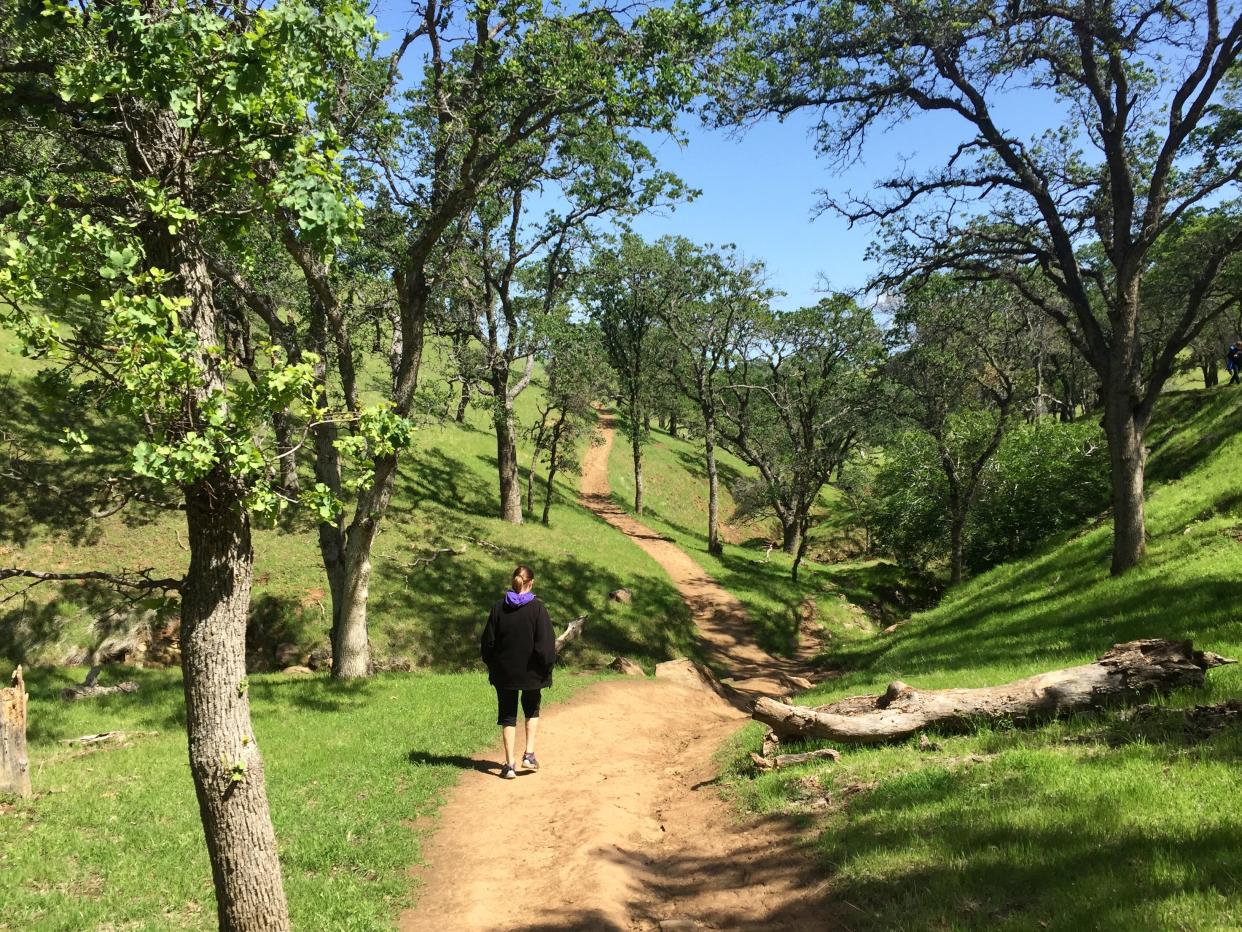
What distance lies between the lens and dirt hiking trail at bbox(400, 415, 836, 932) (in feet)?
20.6

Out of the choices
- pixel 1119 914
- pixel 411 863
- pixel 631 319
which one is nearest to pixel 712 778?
pixel 411 863

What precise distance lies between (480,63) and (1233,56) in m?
14.2

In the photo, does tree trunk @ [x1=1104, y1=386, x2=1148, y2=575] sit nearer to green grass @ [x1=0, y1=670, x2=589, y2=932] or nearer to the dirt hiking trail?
the dirt hiking trail

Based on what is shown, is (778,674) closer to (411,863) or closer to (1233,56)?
(411,863)

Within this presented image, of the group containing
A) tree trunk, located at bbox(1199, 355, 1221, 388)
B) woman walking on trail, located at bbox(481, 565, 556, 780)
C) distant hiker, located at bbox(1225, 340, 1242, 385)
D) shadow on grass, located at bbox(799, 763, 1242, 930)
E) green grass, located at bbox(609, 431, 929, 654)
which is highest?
tree trunk, located at bbox(1199, 355, 1221, 388)

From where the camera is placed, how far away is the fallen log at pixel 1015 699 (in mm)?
8109

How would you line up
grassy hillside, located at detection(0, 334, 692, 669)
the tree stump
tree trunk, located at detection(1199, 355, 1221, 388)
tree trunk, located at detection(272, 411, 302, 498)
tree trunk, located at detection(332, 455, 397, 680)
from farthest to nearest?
tree trunk, located at detection(1199, 355, 1221, 388) < grassy hillside, located at detection(0, 334, 692, 669) < tree trunk, located at detection(332, 455, 397, 680) < the tree stump < tree trunk, located at detection(272, 411, 302, 498)

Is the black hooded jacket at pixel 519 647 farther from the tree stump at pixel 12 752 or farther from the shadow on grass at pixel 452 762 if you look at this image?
the tree stump at pixel 12 752

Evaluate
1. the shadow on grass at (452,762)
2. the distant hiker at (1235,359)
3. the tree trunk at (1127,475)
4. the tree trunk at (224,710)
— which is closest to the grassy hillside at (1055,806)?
the tree trunk at (1127,475)

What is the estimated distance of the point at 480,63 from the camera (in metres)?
13.0

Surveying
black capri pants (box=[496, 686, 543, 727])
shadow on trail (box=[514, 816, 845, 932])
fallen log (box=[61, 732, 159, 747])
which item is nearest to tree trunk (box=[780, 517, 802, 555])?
black capri pants (box=[496, 686, 543, 727])

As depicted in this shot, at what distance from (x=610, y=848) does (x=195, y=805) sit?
5.45m

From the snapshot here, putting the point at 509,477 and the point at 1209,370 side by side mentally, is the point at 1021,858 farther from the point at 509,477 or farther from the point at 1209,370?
the point at 1209,370

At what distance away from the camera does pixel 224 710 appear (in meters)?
4.81
